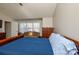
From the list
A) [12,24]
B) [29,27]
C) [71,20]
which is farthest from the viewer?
[29,27]

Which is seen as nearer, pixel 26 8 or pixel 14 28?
pixel 26 8

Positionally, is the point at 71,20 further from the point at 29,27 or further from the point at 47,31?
the point at 29,27

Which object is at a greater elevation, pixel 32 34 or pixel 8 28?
pixel 8 28

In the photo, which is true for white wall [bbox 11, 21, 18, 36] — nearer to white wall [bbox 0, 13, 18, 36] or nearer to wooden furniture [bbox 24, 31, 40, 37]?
white wall [bbox 0, 13, 18, 36]

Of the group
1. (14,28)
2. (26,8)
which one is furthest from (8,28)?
(26,8)

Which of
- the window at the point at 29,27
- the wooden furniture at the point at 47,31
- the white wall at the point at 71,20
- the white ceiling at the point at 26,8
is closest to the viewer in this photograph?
the white wall at the point at 71,20

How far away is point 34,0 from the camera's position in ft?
3.17

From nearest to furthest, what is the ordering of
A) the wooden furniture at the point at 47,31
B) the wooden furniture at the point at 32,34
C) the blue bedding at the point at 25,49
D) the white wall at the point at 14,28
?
the blue bedding at the point at 25,49 < the wooden furniture at the point at 47,31 < the white wall at the point at 14,28 < the wooden furniture at the point at 32,34

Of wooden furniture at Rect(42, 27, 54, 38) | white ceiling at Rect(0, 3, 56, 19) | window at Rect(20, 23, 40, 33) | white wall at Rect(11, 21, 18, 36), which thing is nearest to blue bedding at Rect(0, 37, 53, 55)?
white ceiling at Rect(0, 3, 56, 19)

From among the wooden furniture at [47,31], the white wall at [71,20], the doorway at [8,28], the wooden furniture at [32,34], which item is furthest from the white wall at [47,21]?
the white wall at [71,20]

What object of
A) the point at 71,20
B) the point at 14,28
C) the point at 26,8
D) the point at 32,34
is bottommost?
the point at 32,34

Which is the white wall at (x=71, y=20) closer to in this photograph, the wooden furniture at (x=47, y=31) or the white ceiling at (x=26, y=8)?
the white ceiling at (x=26, y=8)

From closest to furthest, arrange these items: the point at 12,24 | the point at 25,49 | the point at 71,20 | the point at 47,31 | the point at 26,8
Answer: the point at 25,49 < the point at 71,20 < the point at 26,8 < the point at 47,31 < the point at 12,24
